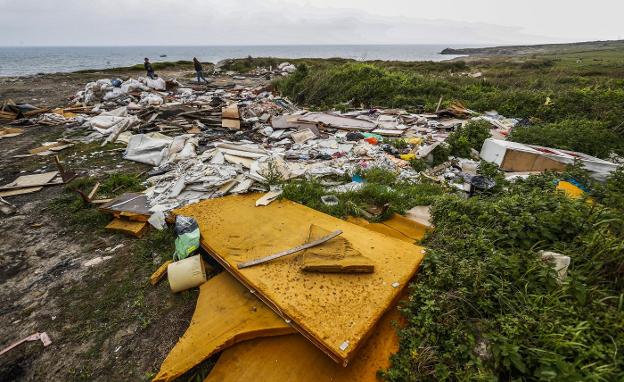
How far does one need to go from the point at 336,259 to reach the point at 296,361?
91 centimetres

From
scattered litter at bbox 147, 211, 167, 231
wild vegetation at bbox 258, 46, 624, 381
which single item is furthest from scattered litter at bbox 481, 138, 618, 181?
scattered litter at bbox 147, 211, 167, 231

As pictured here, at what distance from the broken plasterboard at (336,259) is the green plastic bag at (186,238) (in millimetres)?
1373

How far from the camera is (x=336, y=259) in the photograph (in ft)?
9.03

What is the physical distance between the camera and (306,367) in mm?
2191

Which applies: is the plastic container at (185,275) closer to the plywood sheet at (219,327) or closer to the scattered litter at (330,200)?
the plywood sheet at (219,327)

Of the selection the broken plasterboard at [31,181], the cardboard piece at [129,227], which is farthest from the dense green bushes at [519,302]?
the broken plasterboard at [31,181]

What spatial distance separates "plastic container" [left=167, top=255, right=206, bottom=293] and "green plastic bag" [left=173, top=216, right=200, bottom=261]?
21 cm

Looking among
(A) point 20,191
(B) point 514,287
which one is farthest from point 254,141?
(B) point 514,287

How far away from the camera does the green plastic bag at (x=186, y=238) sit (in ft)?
11.1

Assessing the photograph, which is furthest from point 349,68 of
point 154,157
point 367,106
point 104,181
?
point 104,181

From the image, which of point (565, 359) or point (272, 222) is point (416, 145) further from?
point (565, 359)

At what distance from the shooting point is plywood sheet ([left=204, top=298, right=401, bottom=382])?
2.13 m

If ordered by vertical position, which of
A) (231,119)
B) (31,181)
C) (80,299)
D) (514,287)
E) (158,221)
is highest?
(514,287)

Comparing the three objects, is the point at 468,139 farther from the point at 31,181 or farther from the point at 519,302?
the point at 31,181
